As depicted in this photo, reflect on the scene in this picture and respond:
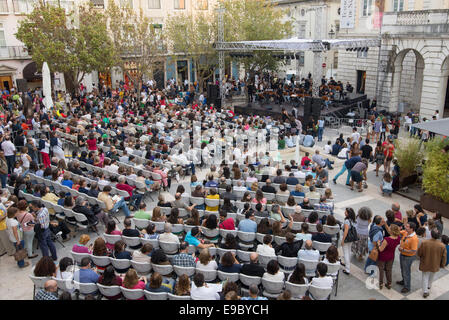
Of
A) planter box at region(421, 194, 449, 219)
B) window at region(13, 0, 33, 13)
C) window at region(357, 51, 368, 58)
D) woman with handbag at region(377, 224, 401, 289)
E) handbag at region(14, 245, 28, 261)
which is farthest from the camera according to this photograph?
window at region(13, 0, 33, 13)

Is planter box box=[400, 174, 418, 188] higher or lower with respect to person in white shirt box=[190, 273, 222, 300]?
lower

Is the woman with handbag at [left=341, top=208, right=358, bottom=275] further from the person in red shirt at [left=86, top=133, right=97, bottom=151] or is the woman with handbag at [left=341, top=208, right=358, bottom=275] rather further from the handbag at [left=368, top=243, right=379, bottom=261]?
the person in red shirt at [left=86, top=133, right=97, bottom=151]

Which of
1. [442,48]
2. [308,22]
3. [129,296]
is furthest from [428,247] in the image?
[308,22]

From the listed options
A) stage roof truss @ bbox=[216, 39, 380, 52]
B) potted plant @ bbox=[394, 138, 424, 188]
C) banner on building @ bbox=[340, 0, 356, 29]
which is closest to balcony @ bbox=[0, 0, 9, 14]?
stage roof truss @ bbox=[216, 39, 380, 52]

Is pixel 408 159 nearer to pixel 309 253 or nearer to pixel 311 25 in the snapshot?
pixel 309 253

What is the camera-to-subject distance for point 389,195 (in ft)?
42.2

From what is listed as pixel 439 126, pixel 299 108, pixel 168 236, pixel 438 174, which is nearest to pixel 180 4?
pixel 299 108

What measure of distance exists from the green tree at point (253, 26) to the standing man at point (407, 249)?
954 inches

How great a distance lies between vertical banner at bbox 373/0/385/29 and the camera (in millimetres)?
26430

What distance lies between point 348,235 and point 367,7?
24360 mm

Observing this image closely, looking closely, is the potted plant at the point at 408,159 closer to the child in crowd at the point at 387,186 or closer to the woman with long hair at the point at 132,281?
the child in crowd at the point at 387,186

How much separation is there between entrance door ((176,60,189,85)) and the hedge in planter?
3237cm

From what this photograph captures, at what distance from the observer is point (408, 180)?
13312mm

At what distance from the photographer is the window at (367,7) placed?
89.4 feet
